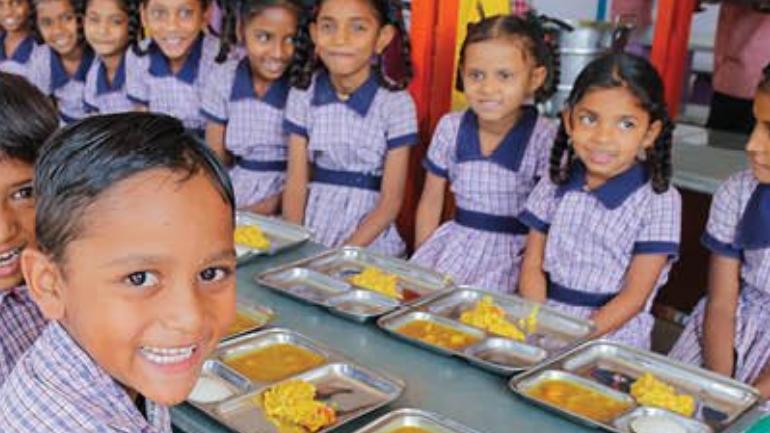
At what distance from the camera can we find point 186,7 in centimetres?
269

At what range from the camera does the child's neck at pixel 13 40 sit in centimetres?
346

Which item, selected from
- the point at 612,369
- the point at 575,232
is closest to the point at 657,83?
the point at 575,232

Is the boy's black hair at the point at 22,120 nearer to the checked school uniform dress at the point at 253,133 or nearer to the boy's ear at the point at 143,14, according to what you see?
the checked school uniform dress at the point at 253,133

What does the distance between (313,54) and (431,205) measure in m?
0.57

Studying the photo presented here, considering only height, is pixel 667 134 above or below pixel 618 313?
above

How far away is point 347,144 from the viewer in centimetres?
240

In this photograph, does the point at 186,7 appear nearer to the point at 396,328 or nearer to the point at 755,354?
the point at 396,328

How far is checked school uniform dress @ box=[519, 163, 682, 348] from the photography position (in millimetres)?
1866

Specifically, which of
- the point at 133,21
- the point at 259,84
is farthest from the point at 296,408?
the point at 133,21

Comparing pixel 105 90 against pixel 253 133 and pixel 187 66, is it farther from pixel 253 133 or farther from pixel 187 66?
pixel 253 133

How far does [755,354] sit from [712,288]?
0.17 metres

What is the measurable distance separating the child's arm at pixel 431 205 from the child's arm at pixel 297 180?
0.37 metres

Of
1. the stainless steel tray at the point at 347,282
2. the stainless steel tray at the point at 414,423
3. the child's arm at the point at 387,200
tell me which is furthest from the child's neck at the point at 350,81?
the stainless steel tray at the point at 414,423

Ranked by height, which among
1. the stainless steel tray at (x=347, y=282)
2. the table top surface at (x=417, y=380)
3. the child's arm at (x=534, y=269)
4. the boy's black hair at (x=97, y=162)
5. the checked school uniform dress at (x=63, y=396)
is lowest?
the child's arm at (x=534, y=269)
